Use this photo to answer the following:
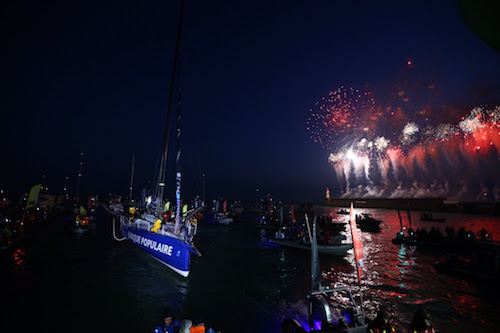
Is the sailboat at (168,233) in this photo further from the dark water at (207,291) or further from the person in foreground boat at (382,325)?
the person in foreground boat at (382,325)

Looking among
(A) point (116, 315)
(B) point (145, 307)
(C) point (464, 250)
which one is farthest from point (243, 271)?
(C) point (464, 250)

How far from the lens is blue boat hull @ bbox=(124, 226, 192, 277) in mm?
16516

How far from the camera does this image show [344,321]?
275 inches

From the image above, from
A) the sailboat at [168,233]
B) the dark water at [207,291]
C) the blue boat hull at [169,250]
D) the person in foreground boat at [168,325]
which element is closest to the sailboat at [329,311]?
the person in foreground boat at [168,325]

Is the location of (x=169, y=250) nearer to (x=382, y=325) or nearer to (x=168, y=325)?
(x=168, y=325)

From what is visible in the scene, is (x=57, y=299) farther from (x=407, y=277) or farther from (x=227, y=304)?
(x=407, y=277)

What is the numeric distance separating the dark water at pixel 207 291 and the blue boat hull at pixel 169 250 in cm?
84

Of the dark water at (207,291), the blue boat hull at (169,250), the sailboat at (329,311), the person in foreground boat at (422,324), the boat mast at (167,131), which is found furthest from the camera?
the boat mast at (167,131)

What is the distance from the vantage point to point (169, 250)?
1767 cm

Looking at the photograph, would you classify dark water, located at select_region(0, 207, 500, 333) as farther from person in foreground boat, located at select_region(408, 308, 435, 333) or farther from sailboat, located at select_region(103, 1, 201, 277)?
person in foreground boat, located at select_region(408, 308, 435, 333)

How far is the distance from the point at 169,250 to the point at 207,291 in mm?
4378

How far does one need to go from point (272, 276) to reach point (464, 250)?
90.6 ft

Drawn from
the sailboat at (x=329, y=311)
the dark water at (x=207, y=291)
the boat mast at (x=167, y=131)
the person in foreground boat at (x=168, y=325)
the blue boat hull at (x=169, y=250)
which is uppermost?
the boat mast at (x=167, y=131)

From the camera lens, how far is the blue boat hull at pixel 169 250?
16516mm
